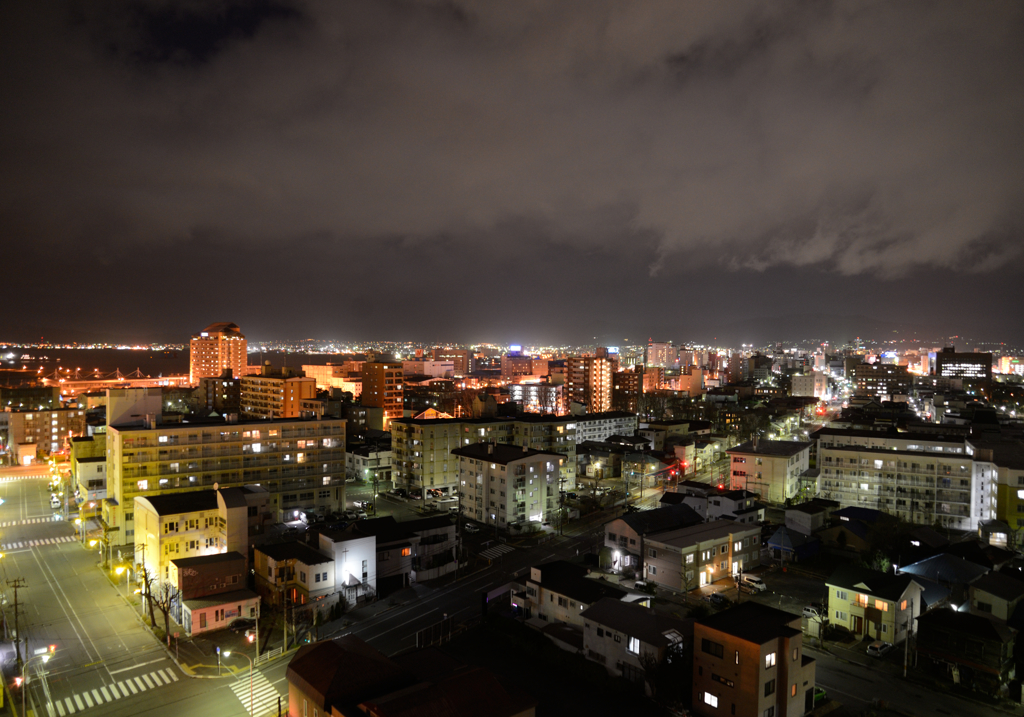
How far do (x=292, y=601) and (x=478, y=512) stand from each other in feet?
23.0

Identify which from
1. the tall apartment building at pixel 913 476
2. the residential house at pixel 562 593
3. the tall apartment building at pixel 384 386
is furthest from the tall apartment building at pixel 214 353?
the tall apartment building at pixel 913 476

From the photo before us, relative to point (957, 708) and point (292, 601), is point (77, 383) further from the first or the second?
point (957, 708)

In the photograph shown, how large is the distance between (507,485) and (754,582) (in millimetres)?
6840

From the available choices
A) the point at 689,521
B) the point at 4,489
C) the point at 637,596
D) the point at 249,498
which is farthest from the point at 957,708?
the point at 4,489

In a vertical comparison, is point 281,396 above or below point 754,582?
above

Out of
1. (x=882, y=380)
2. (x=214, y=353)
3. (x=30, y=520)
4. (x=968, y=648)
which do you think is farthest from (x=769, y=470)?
(x=214, y=353)

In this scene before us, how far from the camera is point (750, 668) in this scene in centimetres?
748

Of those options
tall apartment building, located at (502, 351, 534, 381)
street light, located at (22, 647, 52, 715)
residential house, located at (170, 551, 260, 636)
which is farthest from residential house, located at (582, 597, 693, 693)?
tall apartment building, located at (502, 351, 534, 381)

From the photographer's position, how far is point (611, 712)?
26.2ft

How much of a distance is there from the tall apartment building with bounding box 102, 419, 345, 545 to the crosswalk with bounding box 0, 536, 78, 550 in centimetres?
101

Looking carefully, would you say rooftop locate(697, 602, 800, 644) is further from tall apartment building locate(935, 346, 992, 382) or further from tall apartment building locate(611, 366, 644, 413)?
tall apartment building locate(935, 346, 992, 382)

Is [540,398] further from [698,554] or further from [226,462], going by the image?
[698,554]

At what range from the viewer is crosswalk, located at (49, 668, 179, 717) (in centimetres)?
802

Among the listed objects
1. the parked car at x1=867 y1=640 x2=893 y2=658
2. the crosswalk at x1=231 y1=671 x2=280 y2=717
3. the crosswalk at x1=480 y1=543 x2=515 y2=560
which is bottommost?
the crosswalk at x1=480 y1=543 x2=515 y2=560
